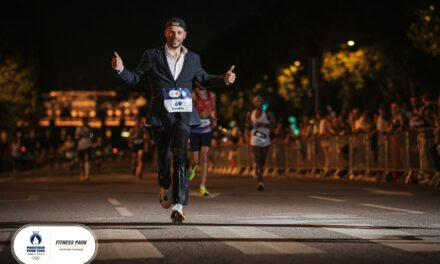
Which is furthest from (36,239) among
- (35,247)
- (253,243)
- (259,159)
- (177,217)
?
(259,159)

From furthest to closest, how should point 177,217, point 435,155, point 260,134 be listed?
point 435,155
point 260,134
point 177,217

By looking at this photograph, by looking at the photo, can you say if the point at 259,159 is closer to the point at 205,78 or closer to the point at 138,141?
the point at 205,78

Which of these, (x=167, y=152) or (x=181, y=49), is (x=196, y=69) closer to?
(x=181, y=49)

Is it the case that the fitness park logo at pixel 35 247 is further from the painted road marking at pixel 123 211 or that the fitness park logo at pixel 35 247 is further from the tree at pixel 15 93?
the tree at pixel 15 93

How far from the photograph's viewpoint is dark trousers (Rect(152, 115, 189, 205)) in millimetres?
10773

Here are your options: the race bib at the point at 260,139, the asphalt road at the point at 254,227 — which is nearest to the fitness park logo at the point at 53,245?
the asphalt road at the point at 254,227

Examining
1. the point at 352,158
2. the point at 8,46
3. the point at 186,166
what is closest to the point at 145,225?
the point at 186,166

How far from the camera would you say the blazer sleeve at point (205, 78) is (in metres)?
11.0

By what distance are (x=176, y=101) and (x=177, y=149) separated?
0.54 m

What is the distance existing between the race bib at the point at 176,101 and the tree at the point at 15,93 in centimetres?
5223

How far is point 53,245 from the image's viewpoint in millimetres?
6191

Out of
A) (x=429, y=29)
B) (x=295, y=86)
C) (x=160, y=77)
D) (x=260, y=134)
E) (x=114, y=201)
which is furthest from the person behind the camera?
(x=295, y=86)

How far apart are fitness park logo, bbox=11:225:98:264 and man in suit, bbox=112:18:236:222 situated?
13.9 feet

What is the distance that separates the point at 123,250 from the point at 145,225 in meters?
2.52
